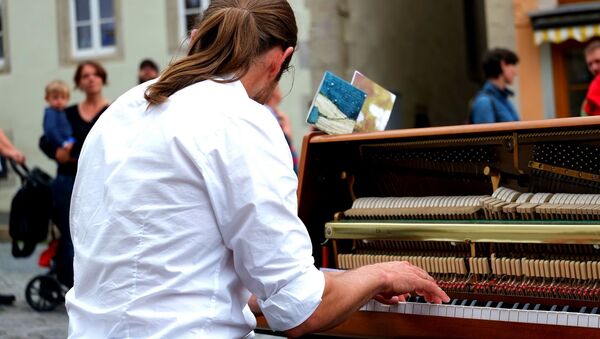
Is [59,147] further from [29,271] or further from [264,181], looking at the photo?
[264,181]

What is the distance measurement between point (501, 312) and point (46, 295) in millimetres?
5036

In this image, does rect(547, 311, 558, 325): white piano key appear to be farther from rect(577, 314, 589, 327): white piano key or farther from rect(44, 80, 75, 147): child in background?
rect(44, 80, 75, 147): child in background

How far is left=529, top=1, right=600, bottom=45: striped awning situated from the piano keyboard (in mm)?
9310

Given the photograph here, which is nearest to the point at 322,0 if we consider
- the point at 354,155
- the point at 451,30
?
the point at 451,30

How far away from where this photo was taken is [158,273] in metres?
2.61

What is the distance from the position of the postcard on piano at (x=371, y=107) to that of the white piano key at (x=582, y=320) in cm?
118

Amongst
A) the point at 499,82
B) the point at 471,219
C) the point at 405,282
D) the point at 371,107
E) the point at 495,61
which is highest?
the point at 495,61

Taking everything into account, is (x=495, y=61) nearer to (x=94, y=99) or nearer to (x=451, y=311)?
(x=94, y=99)

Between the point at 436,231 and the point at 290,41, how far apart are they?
1.07 metres

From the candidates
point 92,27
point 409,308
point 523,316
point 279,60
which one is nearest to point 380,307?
point 409,308

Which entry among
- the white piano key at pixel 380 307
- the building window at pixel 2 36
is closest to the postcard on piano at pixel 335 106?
the white piano key at pixel 380 307

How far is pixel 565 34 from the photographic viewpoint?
12.6 metres

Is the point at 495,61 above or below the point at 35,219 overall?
above

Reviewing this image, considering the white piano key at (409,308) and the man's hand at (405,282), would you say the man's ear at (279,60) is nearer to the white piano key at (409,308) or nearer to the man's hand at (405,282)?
the man's hand at (405,282)
